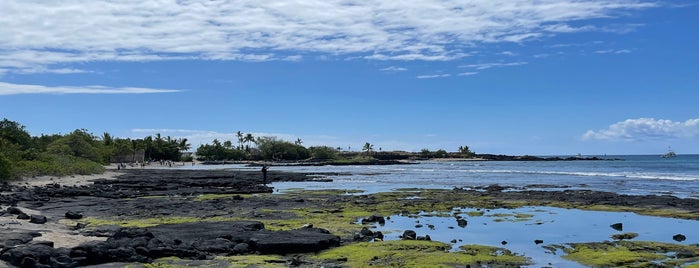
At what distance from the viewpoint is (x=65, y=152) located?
98875mm

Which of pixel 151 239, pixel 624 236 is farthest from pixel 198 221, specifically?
pixel 624 236

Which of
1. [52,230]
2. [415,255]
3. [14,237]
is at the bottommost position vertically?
[415,255]

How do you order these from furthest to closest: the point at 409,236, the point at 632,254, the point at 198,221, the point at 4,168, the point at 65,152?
the point at 65,152 < the point at 4,168 < the point at 198,221 < the point at 409,236 < the point at 632,254

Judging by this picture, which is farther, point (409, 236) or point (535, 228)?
point (535, 228)

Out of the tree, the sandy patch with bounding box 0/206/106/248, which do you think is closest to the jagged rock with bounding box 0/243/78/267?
the sandy patch with bounding box 0/206/106/248

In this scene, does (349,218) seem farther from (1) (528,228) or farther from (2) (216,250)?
(2) (216,250)

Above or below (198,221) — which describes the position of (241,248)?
below

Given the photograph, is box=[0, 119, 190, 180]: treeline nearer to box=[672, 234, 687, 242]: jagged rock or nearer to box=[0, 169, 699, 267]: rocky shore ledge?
box=[0, 169, 699, 267]: rocky shore ledge

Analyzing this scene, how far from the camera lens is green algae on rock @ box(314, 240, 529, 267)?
16.5m

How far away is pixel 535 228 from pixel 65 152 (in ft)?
299

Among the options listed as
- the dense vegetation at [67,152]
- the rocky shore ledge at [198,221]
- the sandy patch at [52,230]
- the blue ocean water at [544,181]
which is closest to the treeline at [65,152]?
the dense vegetation at [67,152]

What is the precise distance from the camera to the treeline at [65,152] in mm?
56581

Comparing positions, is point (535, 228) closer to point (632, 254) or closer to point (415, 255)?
point (632, 254)

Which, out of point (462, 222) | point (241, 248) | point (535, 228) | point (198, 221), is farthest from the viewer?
point (462, 222)
